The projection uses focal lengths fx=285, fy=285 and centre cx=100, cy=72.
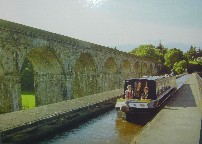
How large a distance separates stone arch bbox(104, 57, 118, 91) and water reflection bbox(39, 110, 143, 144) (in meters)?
14.6

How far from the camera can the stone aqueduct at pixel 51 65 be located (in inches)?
607

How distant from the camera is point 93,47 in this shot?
26219 mm

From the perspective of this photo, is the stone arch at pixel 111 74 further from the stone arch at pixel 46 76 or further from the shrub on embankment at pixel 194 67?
the shrub on embankment at pixel 194 67

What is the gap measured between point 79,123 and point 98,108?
324 centimetres

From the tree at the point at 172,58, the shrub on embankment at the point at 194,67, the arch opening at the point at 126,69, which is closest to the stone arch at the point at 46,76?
the arch opening at the point at 126,69

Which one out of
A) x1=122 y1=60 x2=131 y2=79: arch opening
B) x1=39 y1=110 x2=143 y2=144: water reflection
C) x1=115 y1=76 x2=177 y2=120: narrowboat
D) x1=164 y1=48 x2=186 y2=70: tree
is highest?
x1=164 y1=48 x2=186 y2=70: tree

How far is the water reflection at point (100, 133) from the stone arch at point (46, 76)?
18.6 ft

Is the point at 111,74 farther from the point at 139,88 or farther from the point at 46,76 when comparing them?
the point at 139,88

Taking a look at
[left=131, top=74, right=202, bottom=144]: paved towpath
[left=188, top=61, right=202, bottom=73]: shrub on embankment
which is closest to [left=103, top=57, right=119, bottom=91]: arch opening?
[left=131, top=74, right=202, bottom=144]: paved towpath

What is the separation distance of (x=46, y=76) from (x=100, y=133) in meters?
9.10

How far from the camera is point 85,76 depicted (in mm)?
26688

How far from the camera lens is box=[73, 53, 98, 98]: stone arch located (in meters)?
25.9

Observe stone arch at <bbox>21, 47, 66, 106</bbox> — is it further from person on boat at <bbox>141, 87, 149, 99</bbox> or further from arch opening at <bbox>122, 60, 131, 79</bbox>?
arch opening at <bbox>122, 60, 131, 79</bbox>

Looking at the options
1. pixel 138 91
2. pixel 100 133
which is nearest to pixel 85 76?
pixel 138 91
